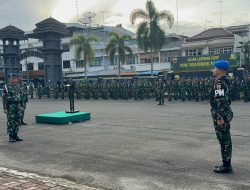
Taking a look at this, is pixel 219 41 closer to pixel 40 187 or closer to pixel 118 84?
pixel 118 84

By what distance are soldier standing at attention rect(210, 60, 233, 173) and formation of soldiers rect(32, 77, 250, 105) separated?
11.5 metres

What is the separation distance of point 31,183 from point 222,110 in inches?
130

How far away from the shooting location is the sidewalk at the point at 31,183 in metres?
4.61

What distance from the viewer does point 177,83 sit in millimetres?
20609

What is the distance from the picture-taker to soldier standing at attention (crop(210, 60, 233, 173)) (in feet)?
16.6

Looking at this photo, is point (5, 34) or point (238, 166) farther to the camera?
point (5, 34)

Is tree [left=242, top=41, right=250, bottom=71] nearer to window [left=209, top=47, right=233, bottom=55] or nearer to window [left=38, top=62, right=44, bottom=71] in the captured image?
window [left=209, top=47, right=233, bottom=55]

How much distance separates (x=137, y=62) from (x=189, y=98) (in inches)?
1183

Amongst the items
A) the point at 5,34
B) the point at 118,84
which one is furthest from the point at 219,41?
the point at 5,34

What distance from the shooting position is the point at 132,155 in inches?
252

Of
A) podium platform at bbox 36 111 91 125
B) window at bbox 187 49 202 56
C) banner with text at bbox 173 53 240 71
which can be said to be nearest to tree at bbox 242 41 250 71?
window at bbox 187 49 202 56

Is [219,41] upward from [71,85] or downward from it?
upward

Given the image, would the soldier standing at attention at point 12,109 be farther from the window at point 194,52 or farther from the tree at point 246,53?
the window at point 194,52

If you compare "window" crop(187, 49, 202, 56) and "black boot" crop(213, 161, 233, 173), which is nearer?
"black boot" crop(213, 161, 233, 173)
